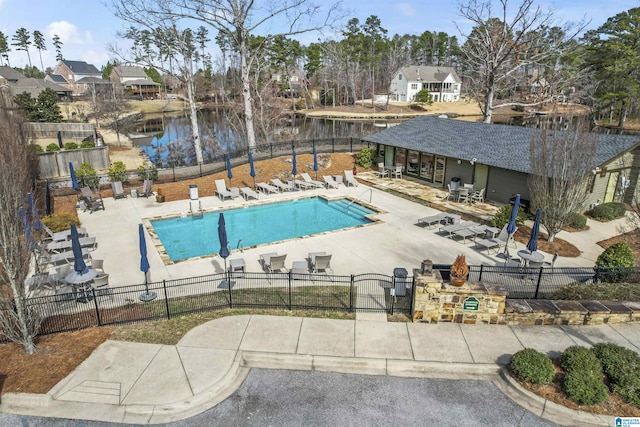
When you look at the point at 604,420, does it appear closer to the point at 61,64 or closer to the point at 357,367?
the point at 357,367

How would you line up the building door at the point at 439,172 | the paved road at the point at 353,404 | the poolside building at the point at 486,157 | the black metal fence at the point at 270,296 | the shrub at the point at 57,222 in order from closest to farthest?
the paved road at the point at 353,404 → the black metal fence at the point at 270,296 → the shrub at the point at 57,222 → the poolside building at the point at 486,157 → the building door at the point at 439,172

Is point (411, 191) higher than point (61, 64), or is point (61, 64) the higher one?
point (61, 64)

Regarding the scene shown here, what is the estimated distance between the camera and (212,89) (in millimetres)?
102750

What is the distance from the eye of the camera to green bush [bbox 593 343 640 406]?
26.5ft

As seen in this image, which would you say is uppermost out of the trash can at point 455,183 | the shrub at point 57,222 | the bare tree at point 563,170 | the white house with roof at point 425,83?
the white house with roof at point 425,83

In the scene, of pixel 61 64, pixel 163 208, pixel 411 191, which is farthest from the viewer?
pixel 61 64

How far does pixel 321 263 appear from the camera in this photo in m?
14.0

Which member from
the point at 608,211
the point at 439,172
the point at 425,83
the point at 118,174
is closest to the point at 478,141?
the point at 439,172

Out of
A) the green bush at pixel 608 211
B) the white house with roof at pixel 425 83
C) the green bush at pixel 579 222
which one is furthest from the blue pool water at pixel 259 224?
the white house with roof at pixel 425 83

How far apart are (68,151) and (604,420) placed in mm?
32572

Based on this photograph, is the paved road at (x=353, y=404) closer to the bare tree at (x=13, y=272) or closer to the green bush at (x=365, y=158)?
the bare tree at (x=13, y=272)

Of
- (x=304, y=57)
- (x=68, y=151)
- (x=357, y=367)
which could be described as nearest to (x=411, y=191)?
(x=357, y=367)

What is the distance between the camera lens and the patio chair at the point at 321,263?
45.5ft

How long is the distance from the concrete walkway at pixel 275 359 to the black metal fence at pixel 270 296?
0.88 m
